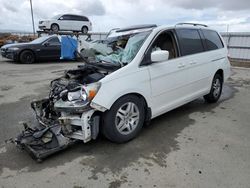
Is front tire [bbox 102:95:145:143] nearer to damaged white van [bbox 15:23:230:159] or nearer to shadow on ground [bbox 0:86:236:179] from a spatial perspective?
damaged white van [bbox 15:23:230:159]

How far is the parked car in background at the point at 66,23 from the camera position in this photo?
17.7 metres

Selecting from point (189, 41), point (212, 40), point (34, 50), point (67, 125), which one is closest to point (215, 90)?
point (212, 40)

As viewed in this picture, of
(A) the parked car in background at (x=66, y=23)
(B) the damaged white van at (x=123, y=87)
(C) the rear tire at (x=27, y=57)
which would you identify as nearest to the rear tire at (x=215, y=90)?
(B) the damaged white van at (x=123, y=87)

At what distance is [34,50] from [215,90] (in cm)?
1037

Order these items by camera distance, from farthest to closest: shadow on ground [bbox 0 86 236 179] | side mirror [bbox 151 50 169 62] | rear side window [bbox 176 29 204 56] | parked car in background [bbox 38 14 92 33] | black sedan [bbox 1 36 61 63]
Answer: parked car in background [bbox 38 14 92 33]
black sedan [bbox 1 36 61 63]
rear side window [bbox 176 29 204 56]
side mirror [bbox 151 50 169 62]
shadow on ground [bbox 0 86 236 179]

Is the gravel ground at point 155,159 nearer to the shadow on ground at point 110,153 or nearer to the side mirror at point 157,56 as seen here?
the shadow on ground at point 110,153

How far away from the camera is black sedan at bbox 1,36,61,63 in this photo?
1224 centimetres

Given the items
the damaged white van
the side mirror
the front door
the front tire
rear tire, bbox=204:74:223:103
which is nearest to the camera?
the damaged white van

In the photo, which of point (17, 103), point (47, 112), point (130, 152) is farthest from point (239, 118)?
point (17, 103)

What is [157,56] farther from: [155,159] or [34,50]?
[34,50]

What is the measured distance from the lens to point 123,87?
3.20 m

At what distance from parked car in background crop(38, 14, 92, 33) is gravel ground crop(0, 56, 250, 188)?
1463 cm

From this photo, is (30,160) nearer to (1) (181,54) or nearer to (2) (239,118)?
(1) (181,54)

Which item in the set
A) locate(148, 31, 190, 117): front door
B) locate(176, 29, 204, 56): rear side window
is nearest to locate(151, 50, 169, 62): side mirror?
locate(148, 31, 190, 117): front door
